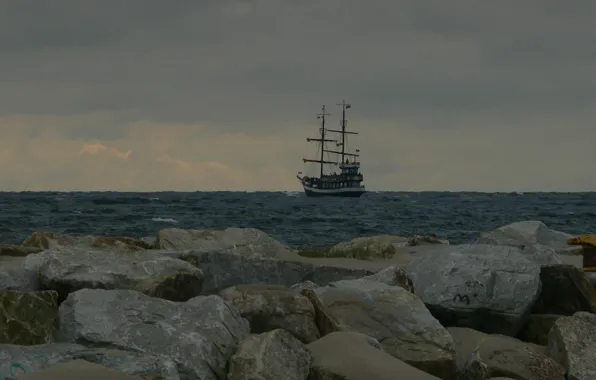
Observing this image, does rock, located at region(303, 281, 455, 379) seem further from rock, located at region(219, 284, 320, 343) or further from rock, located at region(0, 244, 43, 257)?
rock, located at region(0, 244, 43, 257)

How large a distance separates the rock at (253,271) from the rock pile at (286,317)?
0.01 m

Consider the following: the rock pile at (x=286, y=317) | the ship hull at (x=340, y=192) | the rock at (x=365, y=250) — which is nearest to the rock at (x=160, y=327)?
the rock pile at (x=286, y=317)

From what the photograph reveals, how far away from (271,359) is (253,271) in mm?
3190

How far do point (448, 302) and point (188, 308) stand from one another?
110 inches

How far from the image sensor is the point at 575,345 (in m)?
7.97

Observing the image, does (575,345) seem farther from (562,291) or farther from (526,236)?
(526,236)

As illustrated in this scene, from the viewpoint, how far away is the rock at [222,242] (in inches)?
436

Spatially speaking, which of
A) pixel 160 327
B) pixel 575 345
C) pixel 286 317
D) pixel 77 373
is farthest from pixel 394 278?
pixel 77 373

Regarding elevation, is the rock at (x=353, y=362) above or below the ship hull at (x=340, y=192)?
below

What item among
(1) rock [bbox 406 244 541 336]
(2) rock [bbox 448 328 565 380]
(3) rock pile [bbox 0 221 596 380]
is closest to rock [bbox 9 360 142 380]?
(3) rock pile [bbox 0 221 596 380]

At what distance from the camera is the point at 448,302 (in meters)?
8.80

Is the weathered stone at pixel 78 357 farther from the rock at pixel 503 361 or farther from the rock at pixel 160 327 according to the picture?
the rock at pixel 503 361

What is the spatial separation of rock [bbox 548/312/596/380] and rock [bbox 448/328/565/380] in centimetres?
10

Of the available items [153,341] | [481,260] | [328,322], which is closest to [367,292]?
[328,322]
